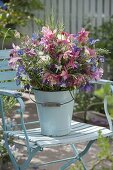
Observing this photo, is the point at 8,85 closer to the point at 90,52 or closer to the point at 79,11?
the point at 90,52

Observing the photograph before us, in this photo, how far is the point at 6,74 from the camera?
3.52 metres

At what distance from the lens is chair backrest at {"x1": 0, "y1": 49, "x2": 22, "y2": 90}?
138 inches

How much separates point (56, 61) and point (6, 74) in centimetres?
65

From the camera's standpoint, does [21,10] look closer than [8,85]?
No

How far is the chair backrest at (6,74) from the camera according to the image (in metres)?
3.51

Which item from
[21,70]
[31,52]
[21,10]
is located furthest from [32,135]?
[21,10]

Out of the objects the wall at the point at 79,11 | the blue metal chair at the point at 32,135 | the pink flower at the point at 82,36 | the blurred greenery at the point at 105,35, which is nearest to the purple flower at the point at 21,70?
the blue metal chair at the point at 32,135

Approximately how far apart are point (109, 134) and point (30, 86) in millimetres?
623

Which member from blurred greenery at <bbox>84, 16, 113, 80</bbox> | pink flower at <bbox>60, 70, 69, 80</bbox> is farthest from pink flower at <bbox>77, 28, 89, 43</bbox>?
blurred greenery at <bbox>84, 16, 113, 80</bbox>

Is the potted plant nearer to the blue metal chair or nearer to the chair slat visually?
the blue metal chair

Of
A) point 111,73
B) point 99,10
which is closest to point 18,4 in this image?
point 99,10

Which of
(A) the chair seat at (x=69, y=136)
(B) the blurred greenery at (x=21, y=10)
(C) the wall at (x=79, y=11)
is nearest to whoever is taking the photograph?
(A) the chair seat at (x=69, y=136)

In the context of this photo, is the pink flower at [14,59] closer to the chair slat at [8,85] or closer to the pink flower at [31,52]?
the pink flower at [31,52]

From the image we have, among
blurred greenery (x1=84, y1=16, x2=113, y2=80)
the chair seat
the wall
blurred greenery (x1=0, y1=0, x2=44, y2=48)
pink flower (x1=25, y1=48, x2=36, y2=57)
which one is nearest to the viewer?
Result: the chair seat
